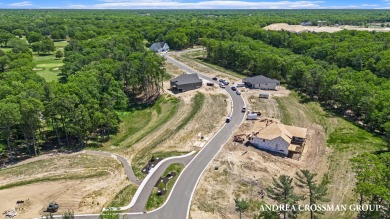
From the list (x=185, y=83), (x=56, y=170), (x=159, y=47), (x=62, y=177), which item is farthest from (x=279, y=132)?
(x=159, y=47)

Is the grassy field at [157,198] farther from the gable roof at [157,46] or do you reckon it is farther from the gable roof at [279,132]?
the gable roof at [157,46]

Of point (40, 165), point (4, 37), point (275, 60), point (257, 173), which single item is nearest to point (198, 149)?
point (257, 173)

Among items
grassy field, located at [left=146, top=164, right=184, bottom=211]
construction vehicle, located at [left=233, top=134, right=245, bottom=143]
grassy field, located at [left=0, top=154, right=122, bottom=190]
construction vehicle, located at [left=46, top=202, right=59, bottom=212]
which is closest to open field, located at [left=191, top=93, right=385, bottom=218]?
construction vehicle, located at [left=233, top=134, right=245, bottom=143]

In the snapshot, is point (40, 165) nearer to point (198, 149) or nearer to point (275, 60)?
point (198, 149)

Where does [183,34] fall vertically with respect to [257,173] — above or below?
above

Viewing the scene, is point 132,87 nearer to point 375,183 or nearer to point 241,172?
point 241,172

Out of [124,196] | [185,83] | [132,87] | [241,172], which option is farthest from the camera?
[132,87]
